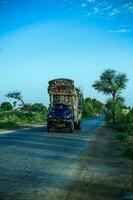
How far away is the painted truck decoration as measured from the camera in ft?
115

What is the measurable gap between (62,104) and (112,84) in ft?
94.1

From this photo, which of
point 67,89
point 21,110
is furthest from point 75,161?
point 21,110

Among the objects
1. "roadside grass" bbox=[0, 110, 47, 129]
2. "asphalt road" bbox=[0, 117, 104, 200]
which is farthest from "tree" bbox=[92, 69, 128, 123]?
"asphalt road" bbox=[0, 117, 104, 200]

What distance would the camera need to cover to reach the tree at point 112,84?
63.0 metres

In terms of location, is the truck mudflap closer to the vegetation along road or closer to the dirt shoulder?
the vegetation along road

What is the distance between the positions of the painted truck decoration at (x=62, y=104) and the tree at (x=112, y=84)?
84.0 ft

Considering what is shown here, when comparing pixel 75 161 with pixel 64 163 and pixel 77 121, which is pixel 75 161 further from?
pixel 77 121

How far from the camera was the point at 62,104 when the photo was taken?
35938 millimetres

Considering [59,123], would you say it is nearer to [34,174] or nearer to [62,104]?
[62,104]

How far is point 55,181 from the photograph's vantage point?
10.4m

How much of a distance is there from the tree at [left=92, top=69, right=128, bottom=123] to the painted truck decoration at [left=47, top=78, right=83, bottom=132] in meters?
25.6

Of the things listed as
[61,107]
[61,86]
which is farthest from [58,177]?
[61,86]

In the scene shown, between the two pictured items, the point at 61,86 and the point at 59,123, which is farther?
the point at 61,86

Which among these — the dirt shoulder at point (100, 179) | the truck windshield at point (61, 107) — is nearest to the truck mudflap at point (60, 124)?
the truck windshield at point (61, 107)
